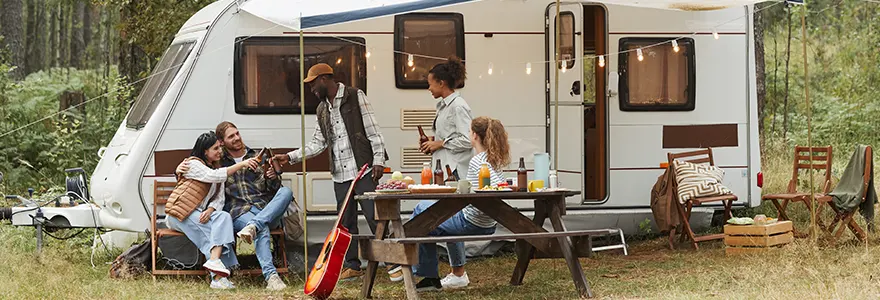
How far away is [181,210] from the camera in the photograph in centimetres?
815

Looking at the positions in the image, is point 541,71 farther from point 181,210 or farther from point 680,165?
point 181,210

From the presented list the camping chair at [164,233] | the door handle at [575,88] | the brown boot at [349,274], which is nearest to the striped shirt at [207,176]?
the camping chair at [164,233]

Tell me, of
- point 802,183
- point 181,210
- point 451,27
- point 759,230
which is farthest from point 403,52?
point 802,183

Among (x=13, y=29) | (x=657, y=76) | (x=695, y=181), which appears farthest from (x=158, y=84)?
(x=13, y=29)

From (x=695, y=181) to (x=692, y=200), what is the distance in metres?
0.15

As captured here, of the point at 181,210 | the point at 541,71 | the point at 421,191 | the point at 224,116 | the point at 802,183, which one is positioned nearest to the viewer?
the point at 421,191

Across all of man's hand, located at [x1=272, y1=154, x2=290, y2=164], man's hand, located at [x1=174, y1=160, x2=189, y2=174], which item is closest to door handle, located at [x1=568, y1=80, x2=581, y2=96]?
man's hand, located at [x1=272, y1=154, x2=290, y2=164]

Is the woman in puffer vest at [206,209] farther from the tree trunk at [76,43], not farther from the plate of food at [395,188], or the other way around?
the tree trunk at [76,43]

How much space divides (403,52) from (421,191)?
7.00 feet

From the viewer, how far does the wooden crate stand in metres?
9.01

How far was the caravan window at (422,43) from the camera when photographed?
9008 millimetres

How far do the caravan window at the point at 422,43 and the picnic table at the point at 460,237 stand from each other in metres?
1.78

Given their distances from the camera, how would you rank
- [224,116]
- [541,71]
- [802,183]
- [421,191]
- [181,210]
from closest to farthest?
[421,191], [181,210], [224,116], [541,71], [802,183]

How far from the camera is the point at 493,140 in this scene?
748cm
